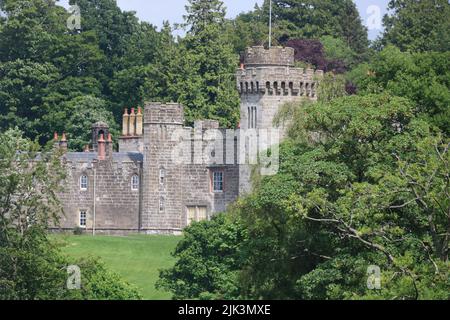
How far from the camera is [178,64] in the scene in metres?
121

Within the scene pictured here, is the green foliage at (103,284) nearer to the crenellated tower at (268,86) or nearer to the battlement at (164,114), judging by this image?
the crenellated tower at (268,86)

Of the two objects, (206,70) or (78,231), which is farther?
(206,70)

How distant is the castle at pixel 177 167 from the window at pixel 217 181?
0.04 metres

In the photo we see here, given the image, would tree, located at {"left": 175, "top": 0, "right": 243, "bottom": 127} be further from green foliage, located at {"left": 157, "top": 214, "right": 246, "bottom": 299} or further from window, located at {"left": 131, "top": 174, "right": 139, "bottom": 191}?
green foliage, located at {"left": 157, "top": 214, "right": 246, "bottom": 299}

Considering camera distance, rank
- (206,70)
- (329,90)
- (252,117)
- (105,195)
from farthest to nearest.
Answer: (206,70) < (105,195) < (329,90) < (252,117)

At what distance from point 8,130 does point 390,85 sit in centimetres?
3282

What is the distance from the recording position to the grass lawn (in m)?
83.7

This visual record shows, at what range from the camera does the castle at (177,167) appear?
312ft

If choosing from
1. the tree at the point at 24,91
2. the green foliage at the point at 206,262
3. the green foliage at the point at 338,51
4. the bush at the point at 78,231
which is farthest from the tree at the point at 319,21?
the green foliage at the point at 206,262

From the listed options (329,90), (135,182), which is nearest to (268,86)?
(329,90)

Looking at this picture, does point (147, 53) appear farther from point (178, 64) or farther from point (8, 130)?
point (8, 130)

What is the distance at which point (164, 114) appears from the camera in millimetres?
97312

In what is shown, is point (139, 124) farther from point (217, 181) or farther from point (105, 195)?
point (217, 181)

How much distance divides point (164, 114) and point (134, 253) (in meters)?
10.2
